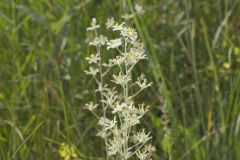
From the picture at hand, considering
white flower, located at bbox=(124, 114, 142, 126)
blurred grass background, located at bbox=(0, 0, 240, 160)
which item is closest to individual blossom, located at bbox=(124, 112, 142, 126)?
white flower, located at bbox=(124, 114, 142, 126)

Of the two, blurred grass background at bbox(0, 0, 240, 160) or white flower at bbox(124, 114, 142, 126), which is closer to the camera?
white flower at bbox(124, 114, 142, 126)

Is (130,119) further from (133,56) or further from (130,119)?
(133,56)

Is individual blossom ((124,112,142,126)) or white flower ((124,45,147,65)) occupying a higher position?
white flower ((124,45,147,65))

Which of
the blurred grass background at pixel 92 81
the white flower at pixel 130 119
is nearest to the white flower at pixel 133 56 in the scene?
the white flower at pixel 130 119

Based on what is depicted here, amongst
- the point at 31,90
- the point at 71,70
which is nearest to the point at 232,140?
the point at 71,70

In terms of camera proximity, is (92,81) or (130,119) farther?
(92,81)

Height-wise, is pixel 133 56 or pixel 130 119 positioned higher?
pixel 133 56

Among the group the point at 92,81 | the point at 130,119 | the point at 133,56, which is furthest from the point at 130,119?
the point at 92,81

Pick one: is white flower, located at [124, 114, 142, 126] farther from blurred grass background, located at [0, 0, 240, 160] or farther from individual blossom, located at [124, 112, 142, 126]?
blurred grass background, located at [0, 0, 240, 160]

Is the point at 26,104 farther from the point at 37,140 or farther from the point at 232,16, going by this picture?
the point at 232,16
